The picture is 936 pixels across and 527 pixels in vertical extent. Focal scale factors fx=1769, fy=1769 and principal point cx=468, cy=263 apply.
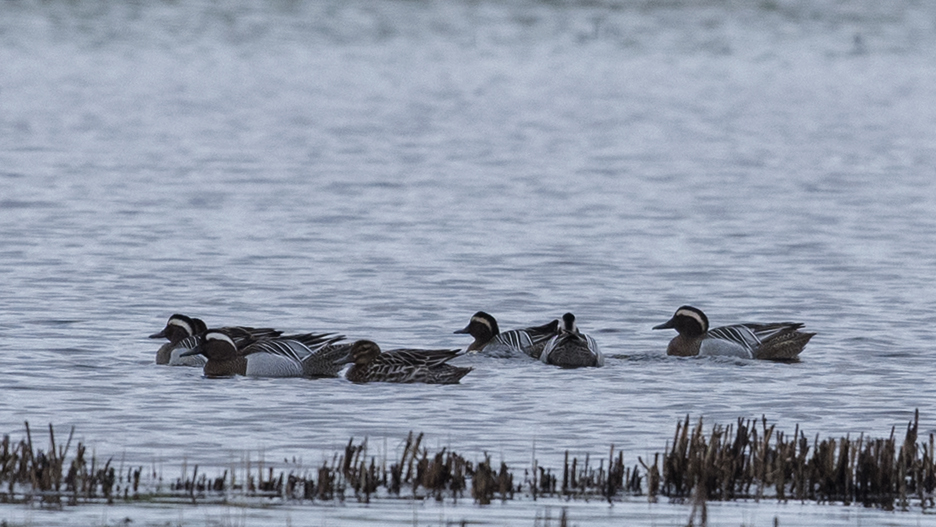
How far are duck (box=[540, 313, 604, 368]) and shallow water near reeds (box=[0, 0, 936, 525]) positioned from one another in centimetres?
15

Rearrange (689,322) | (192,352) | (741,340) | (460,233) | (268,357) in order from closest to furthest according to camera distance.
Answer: (268,357) → (192,352) → (741,340) → (689,322) → (460,233)

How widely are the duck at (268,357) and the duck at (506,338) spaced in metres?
1.69

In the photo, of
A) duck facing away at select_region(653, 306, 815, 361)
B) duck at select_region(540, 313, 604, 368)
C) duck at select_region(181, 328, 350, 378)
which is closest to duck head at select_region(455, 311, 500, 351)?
duck at select_region(540, 313, 604, 368)

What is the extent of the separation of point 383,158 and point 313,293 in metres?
15.5

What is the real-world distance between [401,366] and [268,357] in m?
1.20

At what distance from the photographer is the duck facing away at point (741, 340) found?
51.3ft

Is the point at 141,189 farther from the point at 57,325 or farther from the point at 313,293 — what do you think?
the point at 57,325

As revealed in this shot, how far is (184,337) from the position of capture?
15.1 m

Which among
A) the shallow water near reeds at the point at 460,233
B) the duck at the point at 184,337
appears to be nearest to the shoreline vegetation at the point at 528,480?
the shallow water near reeds at the point at 460,233

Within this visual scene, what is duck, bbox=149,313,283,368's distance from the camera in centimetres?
1485

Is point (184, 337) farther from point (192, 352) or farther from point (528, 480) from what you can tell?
point (528, 480)

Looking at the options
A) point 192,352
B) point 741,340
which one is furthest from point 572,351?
point 192,352

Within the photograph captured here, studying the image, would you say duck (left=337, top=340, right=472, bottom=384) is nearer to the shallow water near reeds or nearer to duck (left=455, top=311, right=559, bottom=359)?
the shallow water near reeds

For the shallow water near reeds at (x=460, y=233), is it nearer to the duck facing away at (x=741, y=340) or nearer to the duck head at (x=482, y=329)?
the duck facing away at (x=741, y=340)
